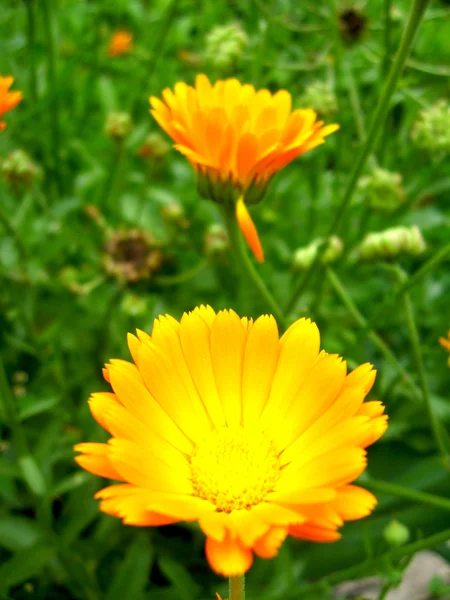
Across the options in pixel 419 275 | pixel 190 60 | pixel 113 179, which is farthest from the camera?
pixel 190 60

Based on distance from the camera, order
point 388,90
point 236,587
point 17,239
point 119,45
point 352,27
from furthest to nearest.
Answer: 1. point 119,45
2. point 352,27
3. point 17,239
4. point 388,90
5. point 236,587

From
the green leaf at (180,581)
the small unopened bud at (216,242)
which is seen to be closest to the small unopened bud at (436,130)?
the small unopened bud at (216,242)

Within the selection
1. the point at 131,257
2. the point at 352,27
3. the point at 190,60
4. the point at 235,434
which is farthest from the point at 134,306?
the point at 190,60

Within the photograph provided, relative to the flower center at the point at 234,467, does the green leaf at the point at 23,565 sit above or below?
below

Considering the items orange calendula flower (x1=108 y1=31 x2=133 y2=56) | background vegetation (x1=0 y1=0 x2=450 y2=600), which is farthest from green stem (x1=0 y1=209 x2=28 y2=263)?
orange calendula flower (x1=108 y1=31 x2=133 y2=56)

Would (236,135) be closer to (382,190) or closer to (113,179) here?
(382,190)

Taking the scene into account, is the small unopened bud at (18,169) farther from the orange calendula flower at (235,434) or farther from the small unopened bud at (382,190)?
the orange calendula flower at (235,434)

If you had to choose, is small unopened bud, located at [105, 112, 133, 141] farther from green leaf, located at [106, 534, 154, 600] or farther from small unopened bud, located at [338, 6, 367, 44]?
green leaf, located at [106, 534, 154, 600]

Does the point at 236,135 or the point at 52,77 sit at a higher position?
the point at 236,135
